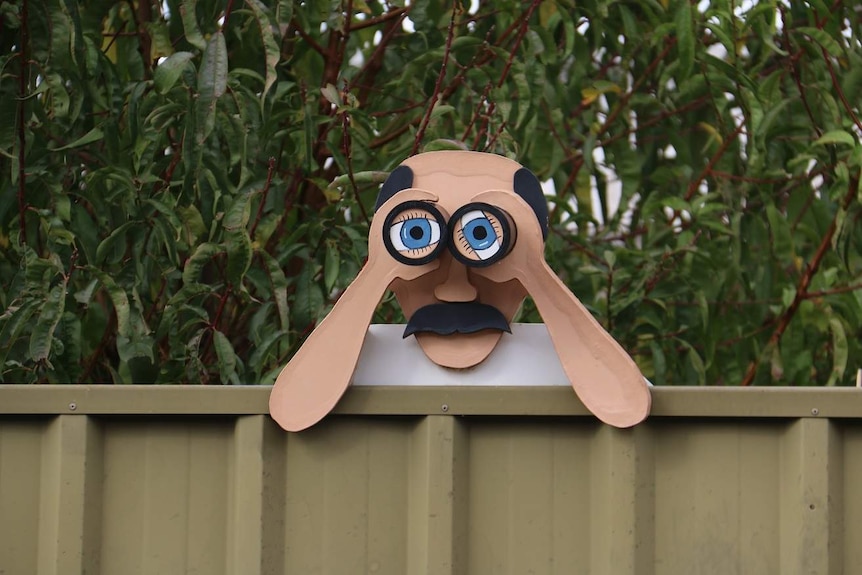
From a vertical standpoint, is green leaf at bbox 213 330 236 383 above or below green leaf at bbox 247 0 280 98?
below

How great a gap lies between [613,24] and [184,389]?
118 inches

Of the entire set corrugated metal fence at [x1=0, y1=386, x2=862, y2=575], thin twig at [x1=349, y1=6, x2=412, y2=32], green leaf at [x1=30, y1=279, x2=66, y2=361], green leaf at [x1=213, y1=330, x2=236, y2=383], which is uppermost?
thin twig at [x1=349, y1=6, x2=412, y2=32]

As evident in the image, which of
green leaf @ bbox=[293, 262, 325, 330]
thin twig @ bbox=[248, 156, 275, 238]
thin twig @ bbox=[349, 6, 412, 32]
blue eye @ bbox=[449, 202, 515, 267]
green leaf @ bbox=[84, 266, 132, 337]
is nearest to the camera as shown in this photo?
blue eye @ bbox=[449, 202, 515, 267]

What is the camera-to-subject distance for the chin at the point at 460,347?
2748 millimetres

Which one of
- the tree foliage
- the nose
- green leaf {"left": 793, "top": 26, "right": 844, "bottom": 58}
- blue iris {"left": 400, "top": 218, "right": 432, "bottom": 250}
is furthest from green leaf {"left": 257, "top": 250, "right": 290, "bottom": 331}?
green leaf {"left": 793, "top": 26, "right": 844, "bottom": 58}

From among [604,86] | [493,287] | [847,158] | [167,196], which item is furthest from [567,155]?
[493,287]

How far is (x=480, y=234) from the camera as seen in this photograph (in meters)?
2.58

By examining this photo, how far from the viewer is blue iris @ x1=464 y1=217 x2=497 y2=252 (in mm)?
2578

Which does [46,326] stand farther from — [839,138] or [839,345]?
[839,345]

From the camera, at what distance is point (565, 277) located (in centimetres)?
488

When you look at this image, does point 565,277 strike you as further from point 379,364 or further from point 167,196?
Result: point 379,364

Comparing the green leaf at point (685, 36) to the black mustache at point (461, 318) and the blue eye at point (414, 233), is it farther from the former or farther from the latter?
the blue eye at point (414, 233)

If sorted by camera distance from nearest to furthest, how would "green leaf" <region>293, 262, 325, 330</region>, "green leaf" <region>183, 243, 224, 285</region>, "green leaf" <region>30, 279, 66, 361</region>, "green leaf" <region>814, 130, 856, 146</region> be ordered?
1. "green leaf" <region>30, 279, 66, 361</region>
2. "green leaf" <region>183, 243, 224, 285</region>
3. "green leaf" <region>814, 130, 856, 146</region>
4. "green leaf" <region>293, 262, 325, 330</region>

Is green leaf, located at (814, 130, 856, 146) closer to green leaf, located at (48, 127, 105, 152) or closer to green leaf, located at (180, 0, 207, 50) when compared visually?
green leaf, located at (180, 0, 207, 50)
